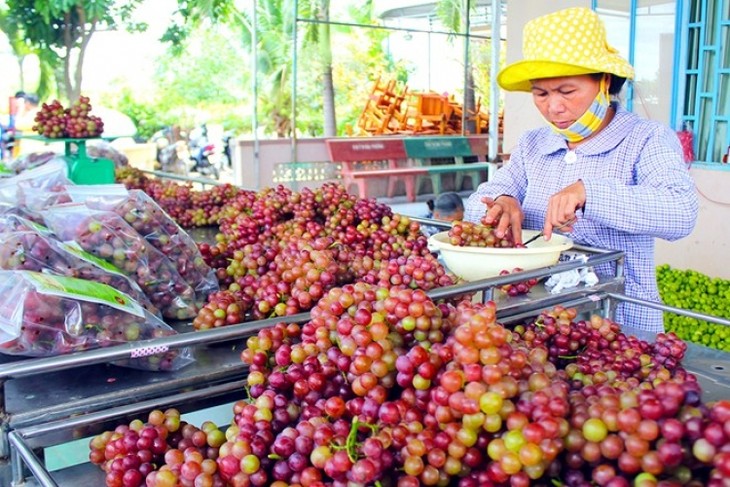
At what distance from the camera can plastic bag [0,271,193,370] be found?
1.40 m

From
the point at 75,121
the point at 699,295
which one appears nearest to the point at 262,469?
the point at 699,295

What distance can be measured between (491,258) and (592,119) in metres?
0.71

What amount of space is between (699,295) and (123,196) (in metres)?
3.91

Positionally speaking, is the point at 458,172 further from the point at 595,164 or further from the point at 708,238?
the point at 595,164

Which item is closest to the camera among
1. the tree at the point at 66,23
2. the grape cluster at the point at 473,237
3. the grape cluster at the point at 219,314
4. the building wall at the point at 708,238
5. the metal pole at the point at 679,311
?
the metal pole at the point at 679,311

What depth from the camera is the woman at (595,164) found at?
2100 mm

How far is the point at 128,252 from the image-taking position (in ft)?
6.05

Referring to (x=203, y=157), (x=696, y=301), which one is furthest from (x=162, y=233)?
A: (x=203, y=157)

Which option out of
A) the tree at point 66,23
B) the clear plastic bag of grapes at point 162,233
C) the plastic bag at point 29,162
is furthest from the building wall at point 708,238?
the tree at point 66,23

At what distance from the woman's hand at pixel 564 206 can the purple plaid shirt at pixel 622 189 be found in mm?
26

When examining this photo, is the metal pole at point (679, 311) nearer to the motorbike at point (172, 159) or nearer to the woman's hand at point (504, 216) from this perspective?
the woman's hand at point (504, 216)

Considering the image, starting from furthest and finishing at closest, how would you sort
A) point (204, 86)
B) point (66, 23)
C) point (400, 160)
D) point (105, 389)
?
point (204, 86) → point (400, 160) → point (66, 23) → point (105, 389)

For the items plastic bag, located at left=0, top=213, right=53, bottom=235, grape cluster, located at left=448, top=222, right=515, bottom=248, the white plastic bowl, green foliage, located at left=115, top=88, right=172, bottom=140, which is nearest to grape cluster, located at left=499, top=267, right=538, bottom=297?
the white plastic bowl

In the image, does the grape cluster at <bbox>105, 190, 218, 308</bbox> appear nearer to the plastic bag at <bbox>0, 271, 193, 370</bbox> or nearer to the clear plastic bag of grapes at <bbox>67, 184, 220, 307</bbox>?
the clear plastic bag of grapes at <bbox>67, 184, 220, 307</bbox>
